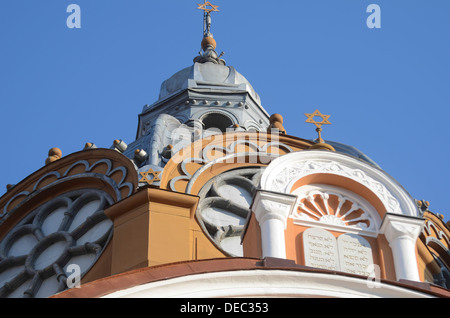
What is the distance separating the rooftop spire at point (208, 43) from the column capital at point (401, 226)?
13909 mm

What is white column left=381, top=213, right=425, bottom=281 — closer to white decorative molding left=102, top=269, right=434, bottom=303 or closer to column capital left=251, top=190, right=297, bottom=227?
column capital left=251, top=190, right=297, bottom=227

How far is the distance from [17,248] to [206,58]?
8917 mm

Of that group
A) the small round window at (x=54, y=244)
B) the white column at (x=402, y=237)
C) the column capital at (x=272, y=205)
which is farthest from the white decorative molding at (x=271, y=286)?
the small round window at (x=54, y=244)

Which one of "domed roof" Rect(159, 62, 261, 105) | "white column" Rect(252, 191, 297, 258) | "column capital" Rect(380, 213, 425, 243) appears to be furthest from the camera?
"domed roof" Rect(159, 62, 261, 105)

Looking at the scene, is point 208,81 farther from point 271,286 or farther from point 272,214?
point 271,286

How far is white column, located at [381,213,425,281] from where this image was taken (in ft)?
44.7

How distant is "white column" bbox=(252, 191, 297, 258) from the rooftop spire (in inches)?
547

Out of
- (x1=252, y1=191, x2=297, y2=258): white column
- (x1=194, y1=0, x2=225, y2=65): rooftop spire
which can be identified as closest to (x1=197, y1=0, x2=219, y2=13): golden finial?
(x1=194, y1=0, x2=225, y2=65): rooftop spire

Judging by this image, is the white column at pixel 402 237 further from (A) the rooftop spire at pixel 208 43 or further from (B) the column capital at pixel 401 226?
(A) the rooftop spire at pixel 208 43

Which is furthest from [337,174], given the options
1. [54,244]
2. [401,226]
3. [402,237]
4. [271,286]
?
[54,244]

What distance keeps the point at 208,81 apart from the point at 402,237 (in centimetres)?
A: 1280

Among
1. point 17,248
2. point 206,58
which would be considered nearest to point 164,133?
point 17,248

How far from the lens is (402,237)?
13.8 metres
